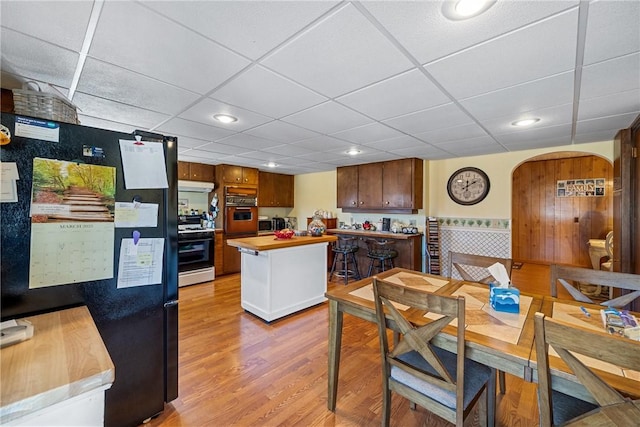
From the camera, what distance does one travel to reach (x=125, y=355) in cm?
151

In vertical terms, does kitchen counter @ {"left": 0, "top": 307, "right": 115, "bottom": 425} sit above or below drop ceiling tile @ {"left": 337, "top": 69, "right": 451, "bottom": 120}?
below

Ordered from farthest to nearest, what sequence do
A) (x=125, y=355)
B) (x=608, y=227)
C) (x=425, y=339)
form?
(x=608, y=227) < (x=125, y=355) < (x=425, y=339)

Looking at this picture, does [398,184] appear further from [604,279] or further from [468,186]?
[604,279]

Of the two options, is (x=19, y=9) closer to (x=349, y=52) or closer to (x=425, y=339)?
(x=349, y=52)

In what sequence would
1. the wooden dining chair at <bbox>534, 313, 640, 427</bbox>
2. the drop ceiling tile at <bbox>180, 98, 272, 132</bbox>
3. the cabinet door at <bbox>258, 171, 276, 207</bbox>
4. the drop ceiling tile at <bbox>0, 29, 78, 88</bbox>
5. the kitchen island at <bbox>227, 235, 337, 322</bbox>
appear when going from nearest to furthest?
the wooden dining chair at <bbox>534, 313, 640, 427</bbox> → the drop ceiling tile at <bbox>0, 29, 78, 88</bbox> → the drop ceiling tile at <bbox>180, 98, 272, 132</bbox> → the kitchen island at <bbox>227, 235, 337, 322</bbox> → the cabinet door at <bbox>258, 171, 276, 207</bbox>

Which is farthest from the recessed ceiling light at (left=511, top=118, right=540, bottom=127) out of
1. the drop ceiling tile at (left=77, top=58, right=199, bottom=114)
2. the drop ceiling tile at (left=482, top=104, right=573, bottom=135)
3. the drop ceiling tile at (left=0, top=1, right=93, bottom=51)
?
the drop ceiling tile at (left=0, top=1, right=93, bottom=51)

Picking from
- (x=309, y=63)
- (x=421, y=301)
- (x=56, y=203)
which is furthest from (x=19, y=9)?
(x=421, y=301)

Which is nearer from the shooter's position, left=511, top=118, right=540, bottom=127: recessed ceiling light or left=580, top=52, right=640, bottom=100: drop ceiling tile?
left=580, top=52, right=640, bottom=100: drop ceiling tile

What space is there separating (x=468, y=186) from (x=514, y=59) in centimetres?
325

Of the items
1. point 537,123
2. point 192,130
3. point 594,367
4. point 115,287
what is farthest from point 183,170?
point 594,367

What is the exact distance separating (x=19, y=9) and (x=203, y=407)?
2320 millimetres

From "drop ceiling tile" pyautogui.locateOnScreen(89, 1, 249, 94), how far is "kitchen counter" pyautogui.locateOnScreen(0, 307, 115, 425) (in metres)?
1.33

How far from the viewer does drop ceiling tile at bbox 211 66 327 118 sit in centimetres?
170

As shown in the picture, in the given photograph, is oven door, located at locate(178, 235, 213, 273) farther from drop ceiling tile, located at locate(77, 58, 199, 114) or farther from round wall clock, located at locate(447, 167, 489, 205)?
round wall clock, located at locate(447, 167, 489, 205)
